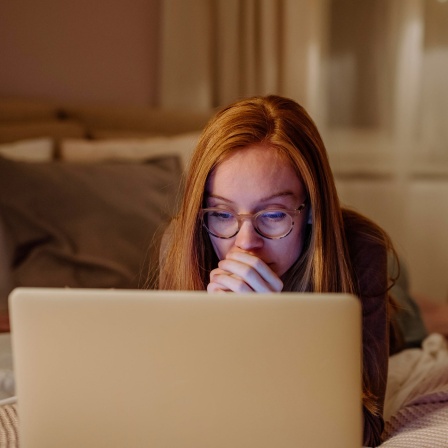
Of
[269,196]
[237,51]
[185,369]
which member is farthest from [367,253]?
[237,51]

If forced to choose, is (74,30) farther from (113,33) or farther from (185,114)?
(185,114)

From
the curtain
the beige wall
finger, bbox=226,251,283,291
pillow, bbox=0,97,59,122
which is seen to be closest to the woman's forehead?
finger, bbox=226,251,283,291

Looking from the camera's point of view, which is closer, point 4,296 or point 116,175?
point 4,296

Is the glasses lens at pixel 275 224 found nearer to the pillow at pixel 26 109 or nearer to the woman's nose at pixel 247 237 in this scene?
the woman's nose at pixel 247 237

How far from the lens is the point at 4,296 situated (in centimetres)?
199

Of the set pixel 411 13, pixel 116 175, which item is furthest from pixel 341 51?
pixel 116 175

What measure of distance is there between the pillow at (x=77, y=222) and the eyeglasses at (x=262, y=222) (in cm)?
82

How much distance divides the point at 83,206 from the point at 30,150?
36 cm

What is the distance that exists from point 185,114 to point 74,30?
1.76 ft

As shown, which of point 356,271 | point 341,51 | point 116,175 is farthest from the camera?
point 341,51

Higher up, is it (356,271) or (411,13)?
(411,13)

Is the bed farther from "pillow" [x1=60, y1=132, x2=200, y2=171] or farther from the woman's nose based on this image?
the woman's nose

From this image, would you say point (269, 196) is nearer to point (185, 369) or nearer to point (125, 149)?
point (185, 369)

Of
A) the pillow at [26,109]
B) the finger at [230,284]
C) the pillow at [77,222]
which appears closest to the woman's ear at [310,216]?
the finger at [230,284]
